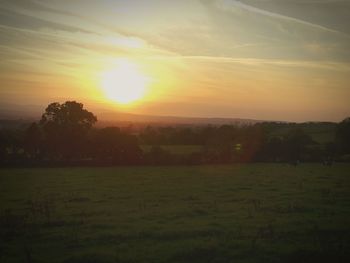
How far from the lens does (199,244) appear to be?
1453cm

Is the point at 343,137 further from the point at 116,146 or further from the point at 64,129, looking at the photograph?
the point at 64,129

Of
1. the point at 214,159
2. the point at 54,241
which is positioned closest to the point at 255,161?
the point at 214,159

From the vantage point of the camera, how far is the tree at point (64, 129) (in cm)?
4726

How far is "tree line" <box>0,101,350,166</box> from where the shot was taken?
46469mm

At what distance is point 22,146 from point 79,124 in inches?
299

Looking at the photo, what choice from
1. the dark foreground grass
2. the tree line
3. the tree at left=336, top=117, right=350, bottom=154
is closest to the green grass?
the tree line

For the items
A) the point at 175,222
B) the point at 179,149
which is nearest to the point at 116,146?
the point at 179,149

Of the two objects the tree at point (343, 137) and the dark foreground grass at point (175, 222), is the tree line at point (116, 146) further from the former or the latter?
the dark foreground grass at point (175, 222)

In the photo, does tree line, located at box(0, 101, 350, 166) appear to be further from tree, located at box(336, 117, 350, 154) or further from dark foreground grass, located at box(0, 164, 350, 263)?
dark foreground grass, located at box(0, 164, 350, 263)

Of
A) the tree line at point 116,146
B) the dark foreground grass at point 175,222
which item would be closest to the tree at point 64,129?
the tree line at point 116,146

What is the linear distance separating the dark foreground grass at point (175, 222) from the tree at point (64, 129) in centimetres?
1724

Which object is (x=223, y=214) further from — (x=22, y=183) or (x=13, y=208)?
(x=22, y=183)

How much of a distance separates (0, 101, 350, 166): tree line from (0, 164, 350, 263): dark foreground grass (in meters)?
17.1

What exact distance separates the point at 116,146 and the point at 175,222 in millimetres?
31587
